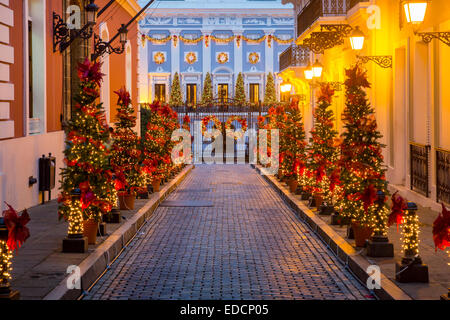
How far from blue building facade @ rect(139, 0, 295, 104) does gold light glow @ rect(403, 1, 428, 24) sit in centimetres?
4877

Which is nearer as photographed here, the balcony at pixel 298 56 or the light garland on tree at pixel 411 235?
the light garland on tree at pixel 411 235

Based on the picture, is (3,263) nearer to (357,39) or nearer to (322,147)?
(322,147)

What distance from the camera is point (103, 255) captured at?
10.0 m

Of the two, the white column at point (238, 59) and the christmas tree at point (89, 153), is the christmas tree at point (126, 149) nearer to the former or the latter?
the christmas tree at point (89, 153)

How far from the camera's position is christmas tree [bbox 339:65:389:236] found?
10.0 meters

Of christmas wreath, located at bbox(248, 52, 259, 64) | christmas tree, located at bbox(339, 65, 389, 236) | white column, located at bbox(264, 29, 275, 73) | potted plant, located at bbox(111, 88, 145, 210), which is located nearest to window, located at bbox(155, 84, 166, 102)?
christmas wreath, located at bbox(248, 52, 259, 64)

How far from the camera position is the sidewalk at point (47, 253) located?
8086mm

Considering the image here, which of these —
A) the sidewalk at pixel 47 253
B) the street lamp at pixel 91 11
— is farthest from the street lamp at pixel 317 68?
the sidewalk at pixel 47 253

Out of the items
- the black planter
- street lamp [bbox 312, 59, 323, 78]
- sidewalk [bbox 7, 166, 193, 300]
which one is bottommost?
sidewalk [bbox 7, 166, 193, 300]

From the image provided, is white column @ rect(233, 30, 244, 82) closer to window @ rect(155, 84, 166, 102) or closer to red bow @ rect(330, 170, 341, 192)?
window @ rect(155, 84, 166, 102)

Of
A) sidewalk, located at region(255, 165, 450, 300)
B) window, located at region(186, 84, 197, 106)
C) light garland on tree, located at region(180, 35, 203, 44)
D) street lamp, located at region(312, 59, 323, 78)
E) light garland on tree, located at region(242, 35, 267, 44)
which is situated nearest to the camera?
sidewalk, located at region(255, 165, 450, 300)

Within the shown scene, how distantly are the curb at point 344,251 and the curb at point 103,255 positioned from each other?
10.7 feet

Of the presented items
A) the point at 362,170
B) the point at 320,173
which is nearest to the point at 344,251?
the point at 362,170
